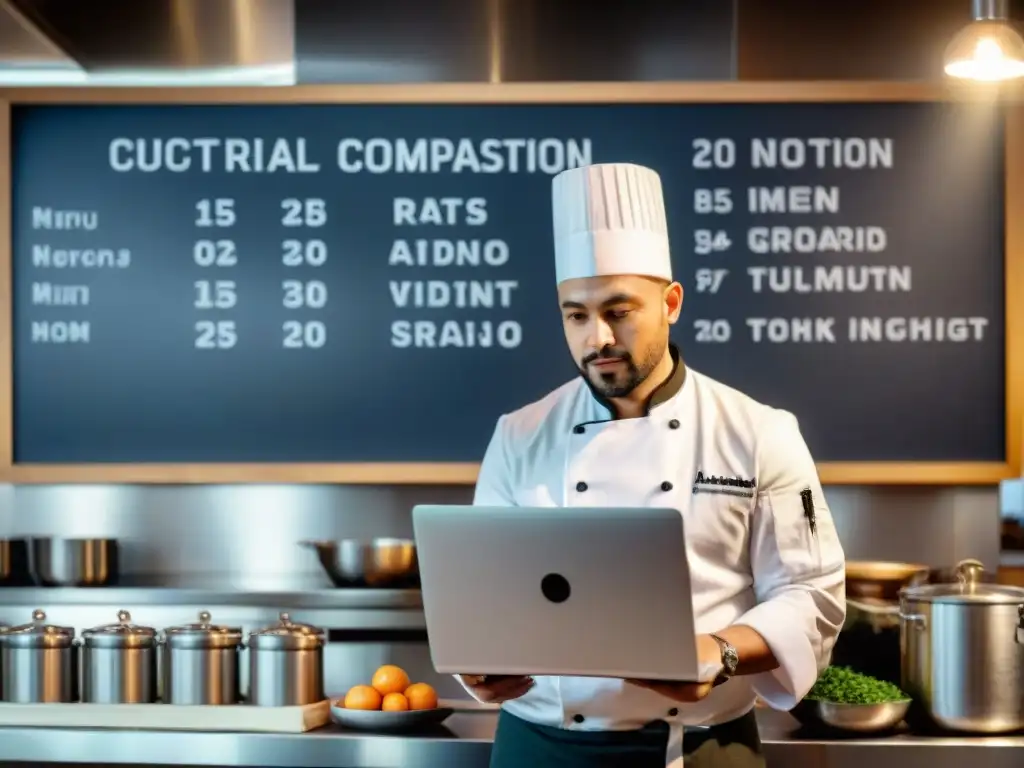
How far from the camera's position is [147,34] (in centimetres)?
355

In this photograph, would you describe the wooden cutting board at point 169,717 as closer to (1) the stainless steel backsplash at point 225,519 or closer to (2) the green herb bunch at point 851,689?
(1) the stainless steel backsplash at point 225,519

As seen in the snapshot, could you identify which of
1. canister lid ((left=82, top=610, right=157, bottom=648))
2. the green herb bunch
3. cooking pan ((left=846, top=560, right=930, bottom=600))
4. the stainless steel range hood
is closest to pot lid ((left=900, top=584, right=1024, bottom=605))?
the green herb bunch

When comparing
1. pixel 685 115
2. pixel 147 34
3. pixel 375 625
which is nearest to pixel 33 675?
pixel 375 625

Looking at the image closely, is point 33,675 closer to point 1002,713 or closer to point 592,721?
point 592,721

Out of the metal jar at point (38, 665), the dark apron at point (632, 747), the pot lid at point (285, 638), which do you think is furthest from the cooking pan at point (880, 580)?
the metal jar at point (38, 665)

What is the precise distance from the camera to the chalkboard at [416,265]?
11.1ft

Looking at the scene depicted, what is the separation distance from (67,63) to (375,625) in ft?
5.45

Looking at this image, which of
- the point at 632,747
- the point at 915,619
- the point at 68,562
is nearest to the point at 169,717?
the point at 68,562

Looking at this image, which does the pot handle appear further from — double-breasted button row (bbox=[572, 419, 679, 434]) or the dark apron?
double-breasted button row (bbox=[572, 419, 679, 434])

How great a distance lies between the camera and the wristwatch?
181 centimetres

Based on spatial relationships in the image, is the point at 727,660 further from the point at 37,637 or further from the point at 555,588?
the point at 37,637

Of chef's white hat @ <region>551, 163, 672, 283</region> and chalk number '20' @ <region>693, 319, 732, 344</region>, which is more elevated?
chef's white hat @ <region>551, 163, 672, 283</region>

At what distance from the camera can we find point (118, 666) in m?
2.71

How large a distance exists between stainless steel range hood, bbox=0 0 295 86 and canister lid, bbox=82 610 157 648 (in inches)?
59.1
